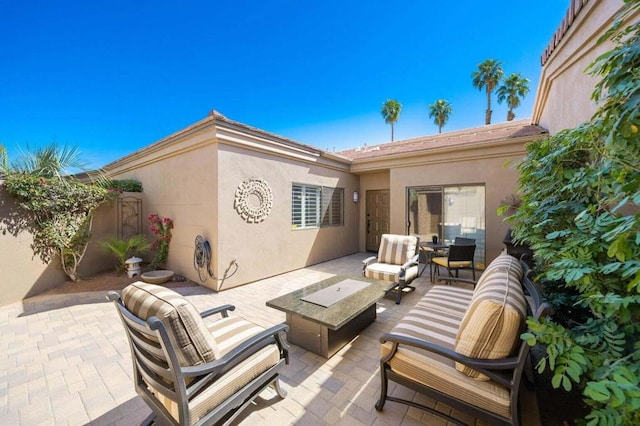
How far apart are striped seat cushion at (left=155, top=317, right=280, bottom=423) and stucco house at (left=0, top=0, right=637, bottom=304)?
3.02 meters

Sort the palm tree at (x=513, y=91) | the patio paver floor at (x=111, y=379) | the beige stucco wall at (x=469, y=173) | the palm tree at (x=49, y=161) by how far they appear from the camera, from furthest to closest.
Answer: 1. the palm tree at (x=513, y=91)
2. the beige stucco wall at (x=469, y=173)
3. the palm tree at (x=49, y=161)
4. the patio paver floor at (x=111, y=379)

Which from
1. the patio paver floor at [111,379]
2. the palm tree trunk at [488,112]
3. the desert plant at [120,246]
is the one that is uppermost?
the palm tree trunk at [488,112]

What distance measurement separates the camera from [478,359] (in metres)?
1.67

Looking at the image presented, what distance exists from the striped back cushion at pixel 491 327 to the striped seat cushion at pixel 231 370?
1572 mm

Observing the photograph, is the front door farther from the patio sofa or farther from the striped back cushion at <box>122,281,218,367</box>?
the striped back cushion at <box>122,281,218,367</box>

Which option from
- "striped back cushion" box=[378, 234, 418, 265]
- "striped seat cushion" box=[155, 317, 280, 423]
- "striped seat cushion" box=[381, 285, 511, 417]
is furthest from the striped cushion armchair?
"striped seat cushion" box=[155, 317, 280, 423]

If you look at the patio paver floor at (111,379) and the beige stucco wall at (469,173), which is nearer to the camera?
the patio paver floor at (111,379)

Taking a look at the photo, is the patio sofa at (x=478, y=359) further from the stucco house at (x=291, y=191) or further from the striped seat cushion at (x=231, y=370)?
the stucco house at (x=291, y=191)

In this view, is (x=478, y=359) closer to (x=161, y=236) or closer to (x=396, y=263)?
(x=396, y=263)

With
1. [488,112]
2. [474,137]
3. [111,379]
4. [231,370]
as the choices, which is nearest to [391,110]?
[488,112]

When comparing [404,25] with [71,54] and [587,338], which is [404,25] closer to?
[587,338]

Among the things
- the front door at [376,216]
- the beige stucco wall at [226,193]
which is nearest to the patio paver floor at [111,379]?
the beige stucco wall at [226,193]

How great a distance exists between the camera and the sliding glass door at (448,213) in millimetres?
6570

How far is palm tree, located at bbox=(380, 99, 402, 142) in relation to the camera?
18469mm
